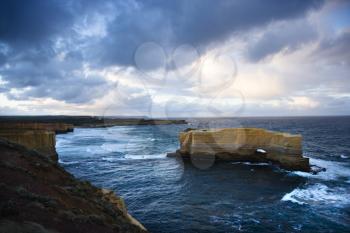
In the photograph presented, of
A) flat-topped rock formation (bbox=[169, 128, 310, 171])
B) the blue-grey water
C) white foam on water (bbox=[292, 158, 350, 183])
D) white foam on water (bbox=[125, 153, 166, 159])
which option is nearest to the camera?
the blue-grey water

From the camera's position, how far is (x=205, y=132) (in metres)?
39.0

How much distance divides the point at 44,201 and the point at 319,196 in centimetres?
2243

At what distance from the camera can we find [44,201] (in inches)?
356

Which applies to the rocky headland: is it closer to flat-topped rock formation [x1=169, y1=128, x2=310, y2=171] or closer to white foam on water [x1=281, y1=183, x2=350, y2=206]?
white foam on water [x1=281, y1=183, x2=350, y2=206]

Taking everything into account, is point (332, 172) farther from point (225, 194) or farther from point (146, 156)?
point (146, 156)

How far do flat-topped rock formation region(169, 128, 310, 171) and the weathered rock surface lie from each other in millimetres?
25483

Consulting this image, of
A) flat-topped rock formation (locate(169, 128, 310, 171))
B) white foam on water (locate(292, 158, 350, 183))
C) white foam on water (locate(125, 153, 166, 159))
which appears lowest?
white foam on water (locate(292, 158, 350, 183))

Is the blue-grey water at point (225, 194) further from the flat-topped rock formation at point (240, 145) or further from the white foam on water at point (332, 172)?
the flat-topped rock formation at point (240, 145)

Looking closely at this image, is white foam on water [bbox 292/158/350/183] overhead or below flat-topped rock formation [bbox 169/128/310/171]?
below

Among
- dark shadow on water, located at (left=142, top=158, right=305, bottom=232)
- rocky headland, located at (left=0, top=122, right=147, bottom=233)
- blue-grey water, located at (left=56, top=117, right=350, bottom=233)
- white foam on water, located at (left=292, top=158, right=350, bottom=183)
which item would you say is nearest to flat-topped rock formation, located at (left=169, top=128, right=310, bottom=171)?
blue-grey water, located at (left=56, top=117, right=350, bottom=233)

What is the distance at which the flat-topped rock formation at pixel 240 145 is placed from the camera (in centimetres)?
3534

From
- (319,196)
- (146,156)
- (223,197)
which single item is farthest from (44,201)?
(146,156)

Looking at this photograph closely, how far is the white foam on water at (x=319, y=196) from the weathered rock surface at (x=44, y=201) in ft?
51.5

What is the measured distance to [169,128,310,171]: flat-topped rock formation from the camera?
116 feet
